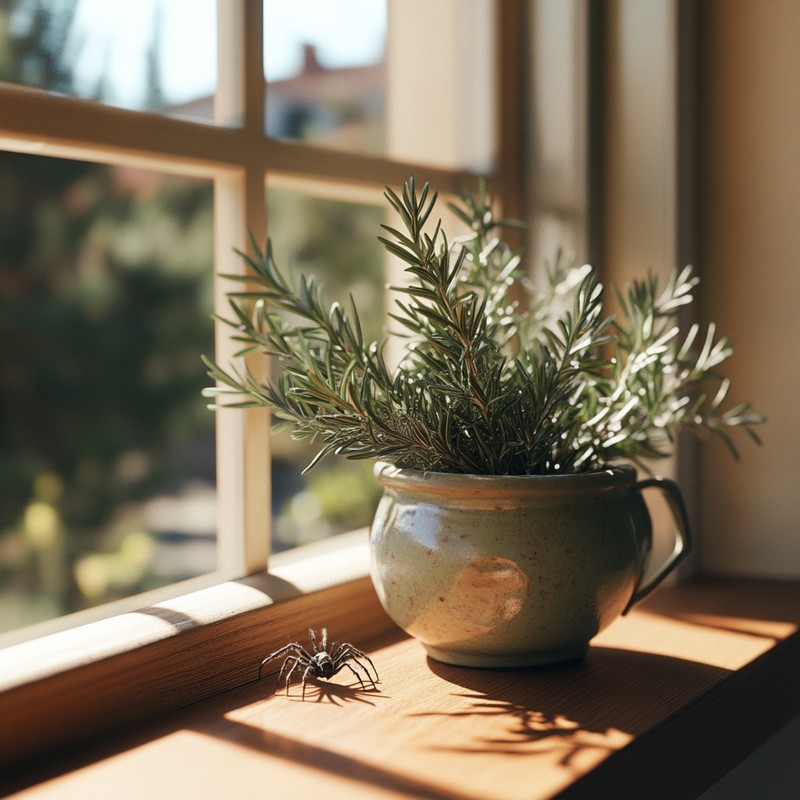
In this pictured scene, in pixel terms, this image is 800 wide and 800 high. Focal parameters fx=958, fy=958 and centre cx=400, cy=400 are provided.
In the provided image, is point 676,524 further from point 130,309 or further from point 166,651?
point 130,309

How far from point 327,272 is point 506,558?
323 cm

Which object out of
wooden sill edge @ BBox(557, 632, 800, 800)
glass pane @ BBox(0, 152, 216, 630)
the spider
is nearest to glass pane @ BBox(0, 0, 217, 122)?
glass pane @ BBox(0, 152, 216, 630)

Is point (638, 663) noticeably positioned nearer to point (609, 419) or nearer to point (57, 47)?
point (609, 419)

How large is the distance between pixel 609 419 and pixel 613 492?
0.27 ft

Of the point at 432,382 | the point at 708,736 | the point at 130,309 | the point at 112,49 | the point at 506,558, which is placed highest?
the point at 112,49

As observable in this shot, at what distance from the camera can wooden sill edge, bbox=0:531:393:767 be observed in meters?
0.63

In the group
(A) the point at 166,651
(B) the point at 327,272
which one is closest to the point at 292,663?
(A) the point at 166,651

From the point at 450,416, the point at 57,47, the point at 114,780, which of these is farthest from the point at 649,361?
the point at 57,47

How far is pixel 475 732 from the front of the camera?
65cm

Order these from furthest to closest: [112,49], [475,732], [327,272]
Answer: [327,272]
[112,49]
[475,732]

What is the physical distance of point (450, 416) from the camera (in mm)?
717

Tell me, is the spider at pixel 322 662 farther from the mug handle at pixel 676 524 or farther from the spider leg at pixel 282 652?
the mug handle at pixel 676 524

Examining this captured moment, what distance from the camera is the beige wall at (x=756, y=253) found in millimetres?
1087

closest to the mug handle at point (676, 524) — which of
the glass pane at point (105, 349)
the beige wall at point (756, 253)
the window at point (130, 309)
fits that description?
the beige wall at point (756, 253)
